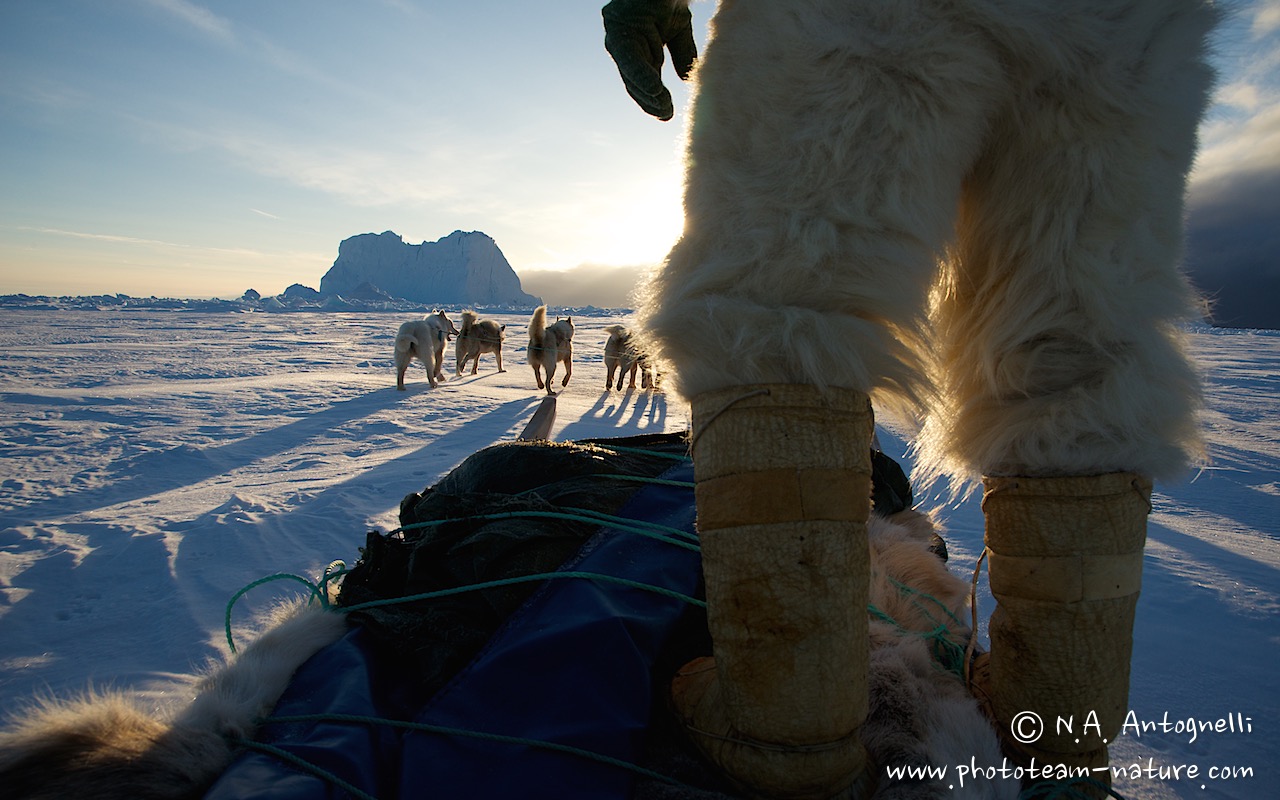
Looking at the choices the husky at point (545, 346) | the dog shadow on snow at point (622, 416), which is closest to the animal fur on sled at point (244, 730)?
the dog shadow on snow at point (622, 416)

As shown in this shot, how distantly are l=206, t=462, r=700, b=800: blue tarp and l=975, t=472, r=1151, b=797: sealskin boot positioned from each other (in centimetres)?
63

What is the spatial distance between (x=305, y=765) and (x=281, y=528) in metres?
2.55

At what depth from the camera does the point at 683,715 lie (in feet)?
3.52

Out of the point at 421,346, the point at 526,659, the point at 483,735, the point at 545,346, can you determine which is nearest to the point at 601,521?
the point at 526,659

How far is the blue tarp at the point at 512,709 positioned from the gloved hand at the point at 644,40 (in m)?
1.01

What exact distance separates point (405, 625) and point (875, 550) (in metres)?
1.25

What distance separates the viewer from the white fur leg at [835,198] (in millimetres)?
925

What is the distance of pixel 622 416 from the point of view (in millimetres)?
8477

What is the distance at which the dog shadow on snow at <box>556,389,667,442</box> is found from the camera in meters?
6.89

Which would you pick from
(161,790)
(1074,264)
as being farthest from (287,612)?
(1074,264)

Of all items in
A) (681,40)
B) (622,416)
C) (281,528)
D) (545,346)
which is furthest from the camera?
(545,346)

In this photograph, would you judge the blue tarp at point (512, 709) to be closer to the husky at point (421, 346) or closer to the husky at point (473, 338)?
the husky at point (421, 346)

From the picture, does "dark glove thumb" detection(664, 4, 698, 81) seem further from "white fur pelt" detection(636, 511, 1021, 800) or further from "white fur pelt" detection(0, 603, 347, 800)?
"white fur pelt" detection(0, 603, 347, 800)

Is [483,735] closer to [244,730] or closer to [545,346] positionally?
[244,730]
